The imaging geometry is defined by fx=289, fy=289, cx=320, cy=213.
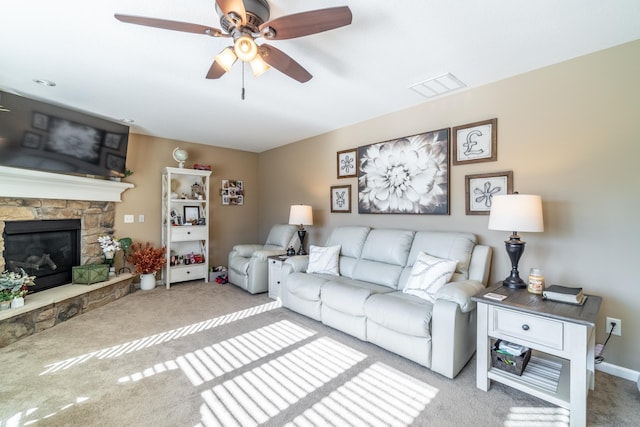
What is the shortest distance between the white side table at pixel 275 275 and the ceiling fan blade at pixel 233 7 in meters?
2.78

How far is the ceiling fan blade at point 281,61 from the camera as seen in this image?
1796 mm

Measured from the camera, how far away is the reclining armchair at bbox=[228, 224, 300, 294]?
4078mm

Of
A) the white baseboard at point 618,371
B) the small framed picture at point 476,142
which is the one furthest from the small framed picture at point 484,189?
the white baseboard at point 618,371

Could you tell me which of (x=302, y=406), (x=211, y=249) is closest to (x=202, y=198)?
(x=211, y=249)

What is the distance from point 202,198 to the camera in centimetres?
486

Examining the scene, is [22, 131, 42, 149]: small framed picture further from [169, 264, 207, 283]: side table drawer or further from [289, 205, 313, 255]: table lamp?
[289, 205, 313, 255]: table lamp

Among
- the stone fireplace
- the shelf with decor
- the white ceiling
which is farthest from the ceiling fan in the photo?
the shelf with decor

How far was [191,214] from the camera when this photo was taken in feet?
16.0

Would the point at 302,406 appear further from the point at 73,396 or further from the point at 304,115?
the point at 304,115

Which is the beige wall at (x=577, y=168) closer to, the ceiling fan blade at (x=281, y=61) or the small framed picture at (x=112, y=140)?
the ceiling fan blade at (x=281, y=61)

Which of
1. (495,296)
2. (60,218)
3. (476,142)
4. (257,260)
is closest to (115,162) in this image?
(60,218)

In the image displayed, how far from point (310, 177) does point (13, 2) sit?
134 inches

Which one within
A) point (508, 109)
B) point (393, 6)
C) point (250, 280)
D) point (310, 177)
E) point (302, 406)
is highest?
point (393, 6)

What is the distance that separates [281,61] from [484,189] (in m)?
2.15
